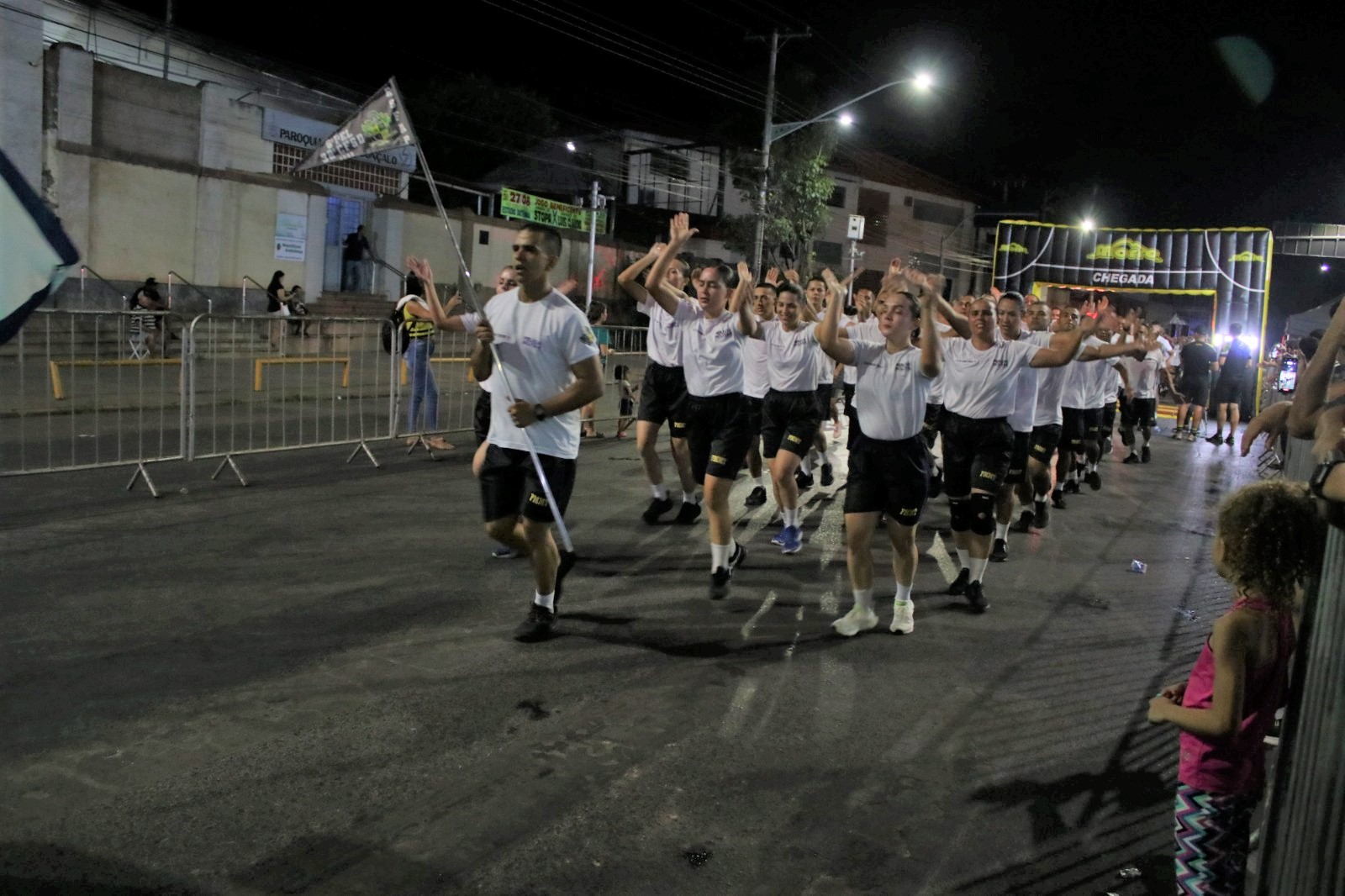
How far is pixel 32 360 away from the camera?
1567 centimetres

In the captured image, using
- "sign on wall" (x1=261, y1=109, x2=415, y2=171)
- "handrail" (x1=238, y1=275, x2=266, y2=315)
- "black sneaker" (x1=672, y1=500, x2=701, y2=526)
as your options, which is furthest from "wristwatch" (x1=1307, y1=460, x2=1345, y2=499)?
"handrail" (x1=238, y1=275, x2=266, y2=315)

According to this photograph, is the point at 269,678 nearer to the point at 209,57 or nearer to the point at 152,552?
the point at 152,552

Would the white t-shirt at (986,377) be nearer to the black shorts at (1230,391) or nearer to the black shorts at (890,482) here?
the black shorts at (890,482)

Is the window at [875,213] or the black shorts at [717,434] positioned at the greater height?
the window at [875,213]

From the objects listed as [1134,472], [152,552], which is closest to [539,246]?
[152,552]

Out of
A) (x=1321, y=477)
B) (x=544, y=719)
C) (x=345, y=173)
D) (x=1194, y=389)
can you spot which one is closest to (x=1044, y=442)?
(x=544, y=719)

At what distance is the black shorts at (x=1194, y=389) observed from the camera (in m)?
20.0

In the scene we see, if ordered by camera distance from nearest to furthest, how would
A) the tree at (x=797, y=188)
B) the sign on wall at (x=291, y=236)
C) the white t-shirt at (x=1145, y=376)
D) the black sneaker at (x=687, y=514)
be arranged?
the black sneaker at (x=687, y=514), the white t-shirt at (x=1145, y=376), the sign on wall at (x=291, y=236), the tree at (x=797, y=188)

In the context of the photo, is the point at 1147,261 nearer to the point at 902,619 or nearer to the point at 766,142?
the point at 766,142

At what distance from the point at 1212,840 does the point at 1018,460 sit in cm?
538

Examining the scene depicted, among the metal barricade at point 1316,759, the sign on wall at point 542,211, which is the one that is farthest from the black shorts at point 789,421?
the sign on wall at point 542,211

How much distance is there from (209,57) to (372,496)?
2719 centimetres

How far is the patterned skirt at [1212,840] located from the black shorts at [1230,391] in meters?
18.4

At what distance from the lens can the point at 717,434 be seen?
7652 mm
